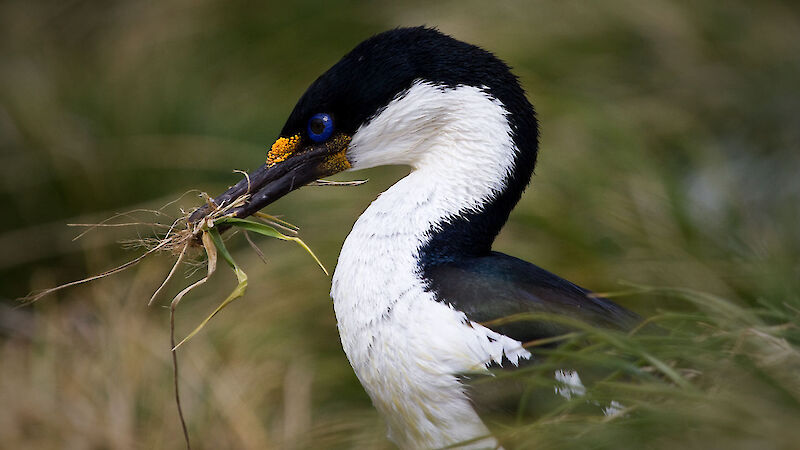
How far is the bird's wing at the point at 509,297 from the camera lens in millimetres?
2043

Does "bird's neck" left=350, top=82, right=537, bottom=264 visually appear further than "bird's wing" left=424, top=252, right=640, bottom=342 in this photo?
Yes

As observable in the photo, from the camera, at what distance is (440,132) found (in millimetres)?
2312

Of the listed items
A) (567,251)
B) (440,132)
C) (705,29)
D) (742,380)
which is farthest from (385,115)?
(705,29)

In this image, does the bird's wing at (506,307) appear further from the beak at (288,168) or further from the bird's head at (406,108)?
the beak at (288,168)

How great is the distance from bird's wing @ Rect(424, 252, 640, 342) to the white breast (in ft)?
0.10

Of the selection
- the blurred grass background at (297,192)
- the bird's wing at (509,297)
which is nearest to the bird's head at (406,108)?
the bird's wing at (509,297)

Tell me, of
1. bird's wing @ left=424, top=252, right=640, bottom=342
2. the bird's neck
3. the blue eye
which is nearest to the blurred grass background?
bird's wing @ left=424, top=252, right=640, bottom=342

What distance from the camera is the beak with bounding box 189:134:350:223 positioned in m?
2.36

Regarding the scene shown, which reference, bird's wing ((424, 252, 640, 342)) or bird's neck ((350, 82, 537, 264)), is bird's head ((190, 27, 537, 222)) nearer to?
bird's neck ((350, 82, 537, 264))

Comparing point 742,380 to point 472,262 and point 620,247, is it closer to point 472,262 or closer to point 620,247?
point 472,262

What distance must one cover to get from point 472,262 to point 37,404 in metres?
2.55

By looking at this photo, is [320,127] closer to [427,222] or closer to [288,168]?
[288,168]

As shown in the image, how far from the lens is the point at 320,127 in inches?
93.3

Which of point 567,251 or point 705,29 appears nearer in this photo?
point 567,251
